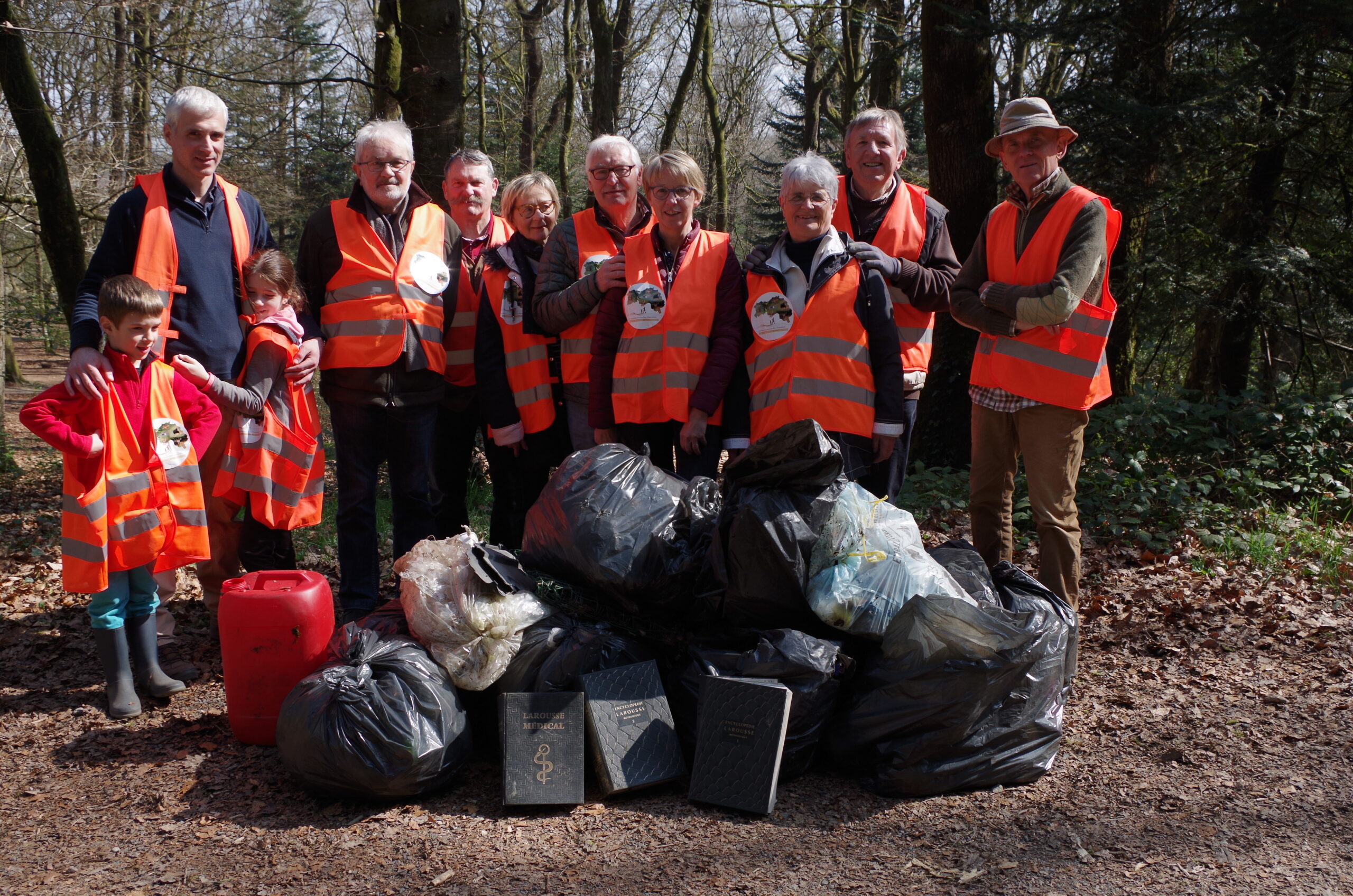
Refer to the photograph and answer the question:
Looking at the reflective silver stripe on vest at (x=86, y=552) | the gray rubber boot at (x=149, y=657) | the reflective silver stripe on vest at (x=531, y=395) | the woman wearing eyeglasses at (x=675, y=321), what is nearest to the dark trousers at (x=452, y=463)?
the reflective silver stripe on vest at (x=531, y=395)

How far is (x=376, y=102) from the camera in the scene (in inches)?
265

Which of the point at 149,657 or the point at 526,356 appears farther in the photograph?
the point at 526,356

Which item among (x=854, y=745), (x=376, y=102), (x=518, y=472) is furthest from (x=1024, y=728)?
(x=376, y=102)

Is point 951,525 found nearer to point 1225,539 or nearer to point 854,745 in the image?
point 1225,539

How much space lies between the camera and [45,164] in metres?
6.84

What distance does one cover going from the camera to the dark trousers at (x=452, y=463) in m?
4.39

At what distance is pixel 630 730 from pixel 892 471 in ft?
5.05

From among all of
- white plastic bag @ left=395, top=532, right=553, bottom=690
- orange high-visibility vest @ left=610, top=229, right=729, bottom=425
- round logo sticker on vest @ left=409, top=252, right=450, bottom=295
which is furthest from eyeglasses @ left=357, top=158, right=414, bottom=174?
white plastic bag @ left=395, top=532, right=553, bottom=690

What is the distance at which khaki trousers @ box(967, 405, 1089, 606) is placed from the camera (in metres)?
3.69

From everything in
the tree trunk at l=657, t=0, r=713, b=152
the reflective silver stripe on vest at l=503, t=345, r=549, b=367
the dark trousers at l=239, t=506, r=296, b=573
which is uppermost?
the tree trunk at l=657, t=0, r=713, b=152

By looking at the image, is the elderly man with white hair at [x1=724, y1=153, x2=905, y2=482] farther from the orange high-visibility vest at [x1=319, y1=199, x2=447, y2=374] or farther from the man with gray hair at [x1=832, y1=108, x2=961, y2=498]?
the orange high-visibility vest at [x1=319, y1=199, x2=447, y2=374]

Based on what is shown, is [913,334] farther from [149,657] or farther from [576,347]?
[149,657]

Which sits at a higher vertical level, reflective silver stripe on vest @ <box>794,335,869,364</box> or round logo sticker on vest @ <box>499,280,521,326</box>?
round logo sticker on vest @ <box>499,280,521,326</box>

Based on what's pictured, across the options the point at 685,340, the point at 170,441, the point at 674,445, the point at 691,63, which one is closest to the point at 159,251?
the point at 170,441
